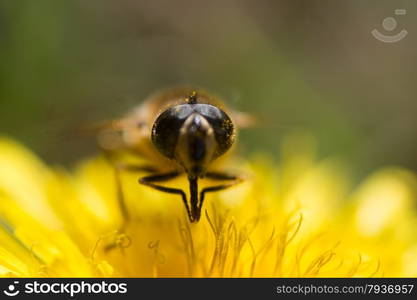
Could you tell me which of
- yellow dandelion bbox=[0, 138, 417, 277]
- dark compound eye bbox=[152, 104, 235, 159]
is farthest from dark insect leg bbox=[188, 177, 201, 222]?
yellow dandelion bbox=[0, 138, 417, 277]

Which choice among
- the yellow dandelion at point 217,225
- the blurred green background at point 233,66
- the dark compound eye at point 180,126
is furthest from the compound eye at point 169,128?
the blurred green background at point 233,66

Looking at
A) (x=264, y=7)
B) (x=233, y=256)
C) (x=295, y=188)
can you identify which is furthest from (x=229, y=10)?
(x=233, y=256)

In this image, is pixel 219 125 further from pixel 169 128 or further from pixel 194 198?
pixel 194 198

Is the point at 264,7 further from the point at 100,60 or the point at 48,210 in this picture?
the point at 48,210

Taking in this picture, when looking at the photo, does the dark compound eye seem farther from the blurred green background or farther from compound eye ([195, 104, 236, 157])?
the blurred green background

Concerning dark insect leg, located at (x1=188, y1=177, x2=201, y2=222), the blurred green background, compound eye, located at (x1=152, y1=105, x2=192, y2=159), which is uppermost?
the blurred green background

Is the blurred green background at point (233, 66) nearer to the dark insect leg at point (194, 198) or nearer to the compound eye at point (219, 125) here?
the dark insect leg at point (194, 198)
